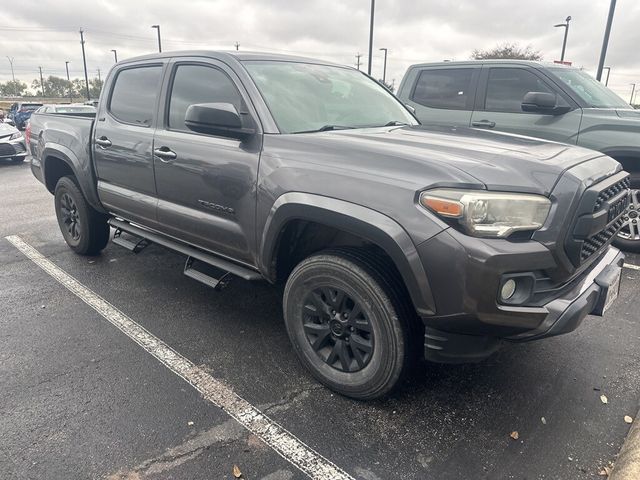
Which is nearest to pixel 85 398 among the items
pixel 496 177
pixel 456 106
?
pixel 496 177

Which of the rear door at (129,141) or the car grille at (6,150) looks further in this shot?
the car grille at (6,150)

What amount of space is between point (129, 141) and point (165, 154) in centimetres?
61

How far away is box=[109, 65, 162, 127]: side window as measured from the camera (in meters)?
3.92

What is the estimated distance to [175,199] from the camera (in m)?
3.58

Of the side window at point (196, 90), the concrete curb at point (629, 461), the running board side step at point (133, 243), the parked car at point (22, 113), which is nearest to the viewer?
the concrete curb at point (629, 461)

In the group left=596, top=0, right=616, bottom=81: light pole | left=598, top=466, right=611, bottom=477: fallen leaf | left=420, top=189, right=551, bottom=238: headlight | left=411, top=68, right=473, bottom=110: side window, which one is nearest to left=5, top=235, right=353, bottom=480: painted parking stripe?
left=598, top=466, right=611, bottom=477: fallen leaf

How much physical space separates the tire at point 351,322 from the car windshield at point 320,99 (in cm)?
95

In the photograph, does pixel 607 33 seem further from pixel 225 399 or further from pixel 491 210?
pixel 225 399

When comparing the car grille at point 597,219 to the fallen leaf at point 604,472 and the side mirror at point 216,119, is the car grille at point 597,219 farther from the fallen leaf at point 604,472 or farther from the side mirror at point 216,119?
the side mirror at point 216,119

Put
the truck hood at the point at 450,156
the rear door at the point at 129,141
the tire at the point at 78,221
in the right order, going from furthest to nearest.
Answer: the tire at the point at 78,221 → the rear door at the point at 129,141 → the truck hood at the point at 450,156

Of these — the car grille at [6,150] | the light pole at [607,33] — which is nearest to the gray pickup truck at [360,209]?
the car grille at [6,150]

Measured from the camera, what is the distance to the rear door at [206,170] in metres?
3.03

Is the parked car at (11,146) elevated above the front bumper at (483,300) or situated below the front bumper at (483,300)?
below

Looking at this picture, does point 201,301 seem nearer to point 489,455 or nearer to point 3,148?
point 489,455
